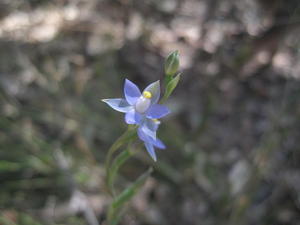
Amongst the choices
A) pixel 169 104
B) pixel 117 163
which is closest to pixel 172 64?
pixel 117 163

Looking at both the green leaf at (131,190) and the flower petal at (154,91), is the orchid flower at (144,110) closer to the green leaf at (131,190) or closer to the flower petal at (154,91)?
the flower petal at (154,91)

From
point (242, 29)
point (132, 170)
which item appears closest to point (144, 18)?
point (242, 29)

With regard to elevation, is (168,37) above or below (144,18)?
below

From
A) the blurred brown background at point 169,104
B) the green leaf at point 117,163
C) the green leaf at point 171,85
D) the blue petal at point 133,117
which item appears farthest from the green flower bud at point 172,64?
the blurred brown background at point 169,104

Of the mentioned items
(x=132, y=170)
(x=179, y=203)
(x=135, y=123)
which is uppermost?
(x=135, y=123)

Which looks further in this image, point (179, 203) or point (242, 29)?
point (242, 29)

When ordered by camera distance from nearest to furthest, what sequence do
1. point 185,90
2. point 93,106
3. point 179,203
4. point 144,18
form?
point 179,203 → point 93,106 → point 185,90 → point 144,18

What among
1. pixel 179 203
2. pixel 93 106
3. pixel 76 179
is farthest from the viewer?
pixel 93 106

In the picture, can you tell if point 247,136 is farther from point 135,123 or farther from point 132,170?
point 135,123
